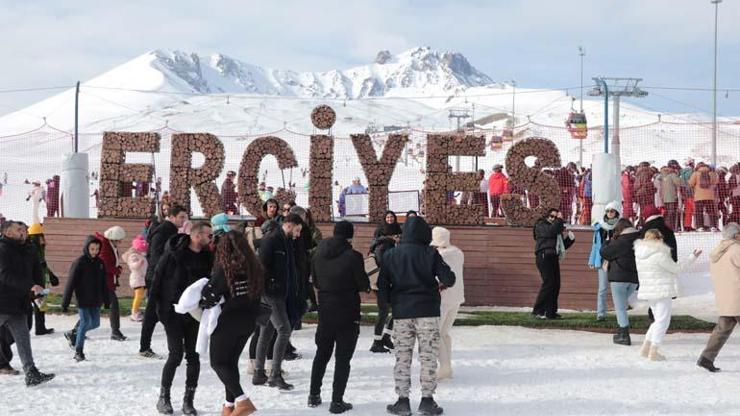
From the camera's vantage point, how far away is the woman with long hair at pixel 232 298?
265 inches

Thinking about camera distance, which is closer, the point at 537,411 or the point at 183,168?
the point at 537,411

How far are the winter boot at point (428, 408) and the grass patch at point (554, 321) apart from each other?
5.20 meters

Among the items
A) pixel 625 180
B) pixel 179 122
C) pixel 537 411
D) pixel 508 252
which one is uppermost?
pixel 179 122

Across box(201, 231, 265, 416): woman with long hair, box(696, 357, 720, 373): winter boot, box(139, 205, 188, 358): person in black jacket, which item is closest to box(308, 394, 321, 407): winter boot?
box(201, 231, 265, 416): woman with long hair

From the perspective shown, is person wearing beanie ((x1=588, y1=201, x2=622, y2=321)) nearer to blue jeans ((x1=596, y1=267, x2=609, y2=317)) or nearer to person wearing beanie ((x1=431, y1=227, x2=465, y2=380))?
blue jeans ((x1=596, y1=267, x2=609, y2=317))

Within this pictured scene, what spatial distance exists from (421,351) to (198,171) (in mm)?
9784

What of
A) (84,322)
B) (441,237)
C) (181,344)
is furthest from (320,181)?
(181,344)

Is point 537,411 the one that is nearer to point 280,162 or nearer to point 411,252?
point 411,252

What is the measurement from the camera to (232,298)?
22.2 ft

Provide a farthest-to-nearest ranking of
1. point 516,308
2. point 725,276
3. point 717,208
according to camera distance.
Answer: point 717,208 < point 516,308 < point 725,276

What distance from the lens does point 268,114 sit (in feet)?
473

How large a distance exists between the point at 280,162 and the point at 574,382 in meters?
8.86

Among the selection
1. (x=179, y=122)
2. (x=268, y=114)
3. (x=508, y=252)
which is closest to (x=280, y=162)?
(x=508, y=252)

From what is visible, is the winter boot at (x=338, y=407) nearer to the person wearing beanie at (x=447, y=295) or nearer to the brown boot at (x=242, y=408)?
the brown boot at (x=242, y=408)
